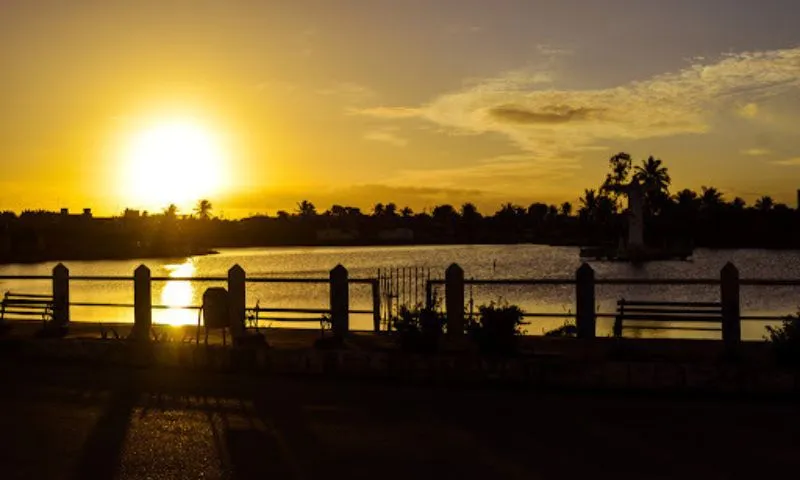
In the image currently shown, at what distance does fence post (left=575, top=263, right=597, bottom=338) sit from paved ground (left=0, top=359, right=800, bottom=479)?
4.12 metres

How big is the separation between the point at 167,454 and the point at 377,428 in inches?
93.7

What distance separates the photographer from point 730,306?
15.1 metres

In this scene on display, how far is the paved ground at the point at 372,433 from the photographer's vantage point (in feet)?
28.1

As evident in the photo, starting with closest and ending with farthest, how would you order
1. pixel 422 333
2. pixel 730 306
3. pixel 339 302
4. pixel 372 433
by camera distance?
1. pixel 372 433
2. pixel 422 333
3. pixel 730 306
4. pixel 339 302

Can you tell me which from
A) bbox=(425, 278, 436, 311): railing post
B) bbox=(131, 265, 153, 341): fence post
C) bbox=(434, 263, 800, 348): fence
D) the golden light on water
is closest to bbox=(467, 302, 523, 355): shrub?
bbox=(434, 263, 800, 348): fence

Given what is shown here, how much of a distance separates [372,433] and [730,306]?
780cm

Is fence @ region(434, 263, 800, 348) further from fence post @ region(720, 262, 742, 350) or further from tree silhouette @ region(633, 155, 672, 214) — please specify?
tree silhouette @ region(633, 155, 672, 214)

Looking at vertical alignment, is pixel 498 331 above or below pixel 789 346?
above

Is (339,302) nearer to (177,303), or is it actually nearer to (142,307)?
(142,307)

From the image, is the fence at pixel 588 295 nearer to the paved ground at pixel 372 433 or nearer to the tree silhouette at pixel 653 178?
the paved ground at pixel 372 433

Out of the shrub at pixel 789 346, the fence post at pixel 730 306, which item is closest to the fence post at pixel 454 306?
the fence post at pixel 730 306

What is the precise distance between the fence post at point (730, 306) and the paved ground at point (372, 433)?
340 cm

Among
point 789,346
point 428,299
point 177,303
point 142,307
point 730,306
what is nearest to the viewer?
point 789,346

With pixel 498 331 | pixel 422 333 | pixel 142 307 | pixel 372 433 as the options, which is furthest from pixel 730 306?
pixel 142 307
